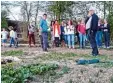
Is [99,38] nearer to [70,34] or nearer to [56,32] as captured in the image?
[70,34]

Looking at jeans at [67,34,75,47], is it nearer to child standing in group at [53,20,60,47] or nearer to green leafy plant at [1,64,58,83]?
child standing in group at [53,20,60,47]

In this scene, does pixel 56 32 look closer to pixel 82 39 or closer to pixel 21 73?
pixel 82 39

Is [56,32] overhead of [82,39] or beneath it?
overhead

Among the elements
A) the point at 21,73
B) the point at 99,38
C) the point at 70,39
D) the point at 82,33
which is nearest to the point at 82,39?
the point at 82,33

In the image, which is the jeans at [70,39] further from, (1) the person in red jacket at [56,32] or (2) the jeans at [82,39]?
(1) the person in red jacket at [56,32]

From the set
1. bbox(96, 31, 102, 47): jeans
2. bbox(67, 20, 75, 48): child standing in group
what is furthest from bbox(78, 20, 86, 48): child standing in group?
bbox(96, 31, 102, 47): jeans

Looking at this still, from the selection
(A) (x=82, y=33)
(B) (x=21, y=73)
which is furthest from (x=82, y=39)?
(B) (x=21, y=73)

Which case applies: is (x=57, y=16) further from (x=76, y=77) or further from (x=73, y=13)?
(x=76, y=77)

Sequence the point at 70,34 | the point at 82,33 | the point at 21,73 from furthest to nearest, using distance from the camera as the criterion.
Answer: the point at 70,34 < the point at 82,33 < the point at 21,73

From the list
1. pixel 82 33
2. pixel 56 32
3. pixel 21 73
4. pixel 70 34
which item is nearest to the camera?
pixel 21 73

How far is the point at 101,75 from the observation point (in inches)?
279

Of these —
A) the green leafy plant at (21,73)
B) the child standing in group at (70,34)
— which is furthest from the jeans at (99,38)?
the green leafy plant at (21,73)

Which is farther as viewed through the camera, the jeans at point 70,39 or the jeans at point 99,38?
the jeans at point 99,38

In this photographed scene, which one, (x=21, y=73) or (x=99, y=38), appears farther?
(x=99, y=38)
